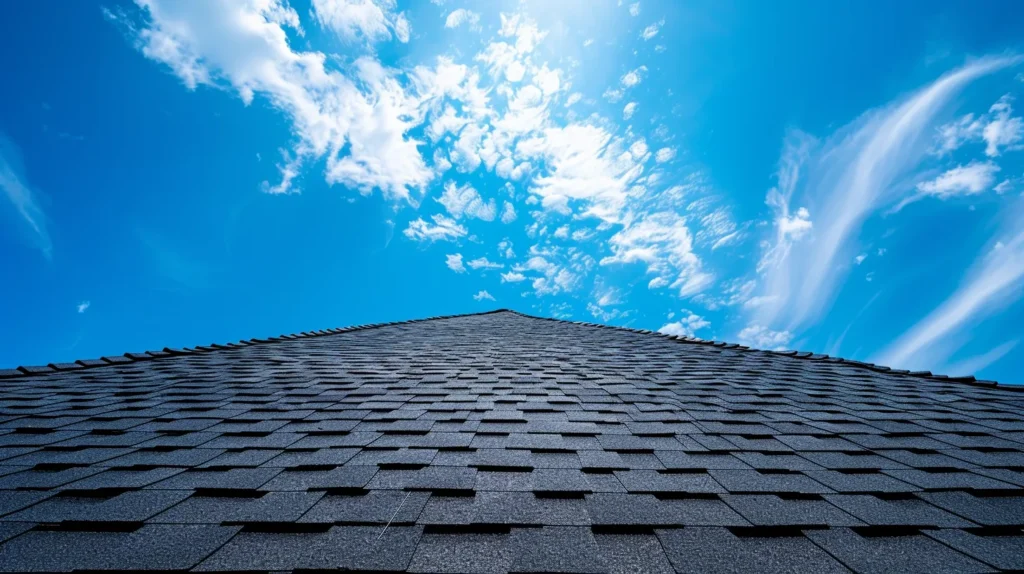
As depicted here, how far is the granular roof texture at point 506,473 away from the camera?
1.51 metres

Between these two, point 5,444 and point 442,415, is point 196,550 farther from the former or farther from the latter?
point 5,444

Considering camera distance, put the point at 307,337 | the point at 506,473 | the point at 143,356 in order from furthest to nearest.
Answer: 1. the point at 307,337
2. the point at 143,356
3. the point at 506,473

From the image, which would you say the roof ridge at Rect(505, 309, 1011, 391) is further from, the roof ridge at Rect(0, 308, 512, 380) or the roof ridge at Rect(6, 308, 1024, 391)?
the roof ridge at Rect(0, 308, 512, 380)

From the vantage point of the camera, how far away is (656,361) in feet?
17.8

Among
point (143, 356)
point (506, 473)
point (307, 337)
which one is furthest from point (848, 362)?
point (143, 356)

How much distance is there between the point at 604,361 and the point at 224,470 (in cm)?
435

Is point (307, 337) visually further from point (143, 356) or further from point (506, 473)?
point (506, 473)

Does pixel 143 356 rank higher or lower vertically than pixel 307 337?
lower

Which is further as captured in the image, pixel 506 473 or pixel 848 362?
pixel 848 362

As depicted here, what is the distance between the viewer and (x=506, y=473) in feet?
6.96

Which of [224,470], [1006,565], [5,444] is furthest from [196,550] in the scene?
[1006,565]

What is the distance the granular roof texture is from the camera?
151 centimetres

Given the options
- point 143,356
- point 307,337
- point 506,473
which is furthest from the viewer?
point 307,337

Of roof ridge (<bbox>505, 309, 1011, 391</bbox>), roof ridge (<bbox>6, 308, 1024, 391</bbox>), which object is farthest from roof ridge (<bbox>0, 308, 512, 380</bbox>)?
roof ridge (<bbox>505, 309, 1011, 391</bbox>)
